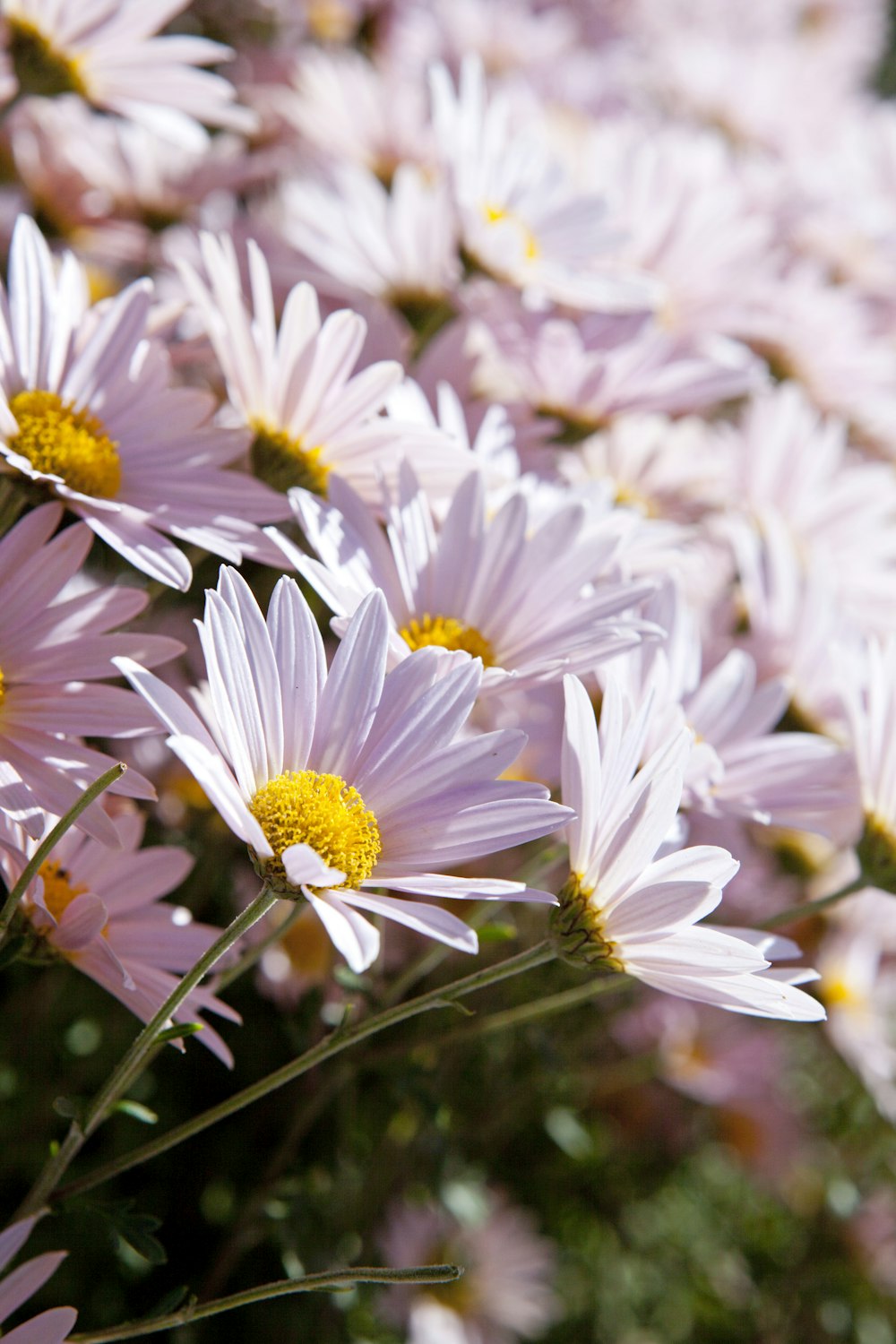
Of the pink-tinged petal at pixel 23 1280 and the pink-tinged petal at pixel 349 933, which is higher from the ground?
the pink-tinged petal at pixel 349 933

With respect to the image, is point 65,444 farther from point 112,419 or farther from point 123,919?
point 123,919

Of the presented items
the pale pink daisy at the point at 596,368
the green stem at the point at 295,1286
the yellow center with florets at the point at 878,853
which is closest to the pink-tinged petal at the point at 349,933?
the green stem at the point at 295,1286

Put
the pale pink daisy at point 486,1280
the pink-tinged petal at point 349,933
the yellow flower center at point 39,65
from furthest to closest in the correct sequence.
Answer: the pale pink daisy at point 486,1280
the yellow flower center at point 39,65
the pink-tinged petal at point 349,933

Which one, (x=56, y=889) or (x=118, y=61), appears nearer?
(x=56, y=889)

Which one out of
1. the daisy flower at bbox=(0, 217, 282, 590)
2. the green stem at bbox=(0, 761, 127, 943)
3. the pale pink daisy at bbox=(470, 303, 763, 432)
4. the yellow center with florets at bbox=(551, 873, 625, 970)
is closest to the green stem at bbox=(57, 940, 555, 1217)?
the yellow center with florets at bbox=(551, 873, 625, 970)

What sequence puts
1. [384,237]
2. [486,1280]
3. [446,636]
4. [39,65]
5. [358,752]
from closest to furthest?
1. [358,752]
2. [446,636]
3. [39,65]
4. [384,237]
5. [486,1280]

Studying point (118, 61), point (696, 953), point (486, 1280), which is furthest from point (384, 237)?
point (486, 1280)

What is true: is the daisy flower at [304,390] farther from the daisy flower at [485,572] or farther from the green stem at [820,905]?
the green stem at [820,905]

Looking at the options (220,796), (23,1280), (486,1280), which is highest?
(220,796)
